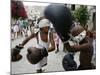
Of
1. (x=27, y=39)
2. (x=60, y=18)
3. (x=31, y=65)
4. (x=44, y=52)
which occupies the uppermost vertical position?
(x=60, y=18)

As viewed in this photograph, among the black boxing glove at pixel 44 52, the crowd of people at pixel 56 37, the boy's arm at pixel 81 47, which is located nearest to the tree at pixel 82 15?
the crowd of people at pixel 56 37

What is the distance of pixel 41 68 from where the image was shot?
6.84 feet

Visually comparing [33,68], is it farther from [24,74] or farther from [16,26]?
[16,26]

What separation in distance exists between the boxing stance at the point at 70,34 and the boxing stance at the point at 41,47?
11cm

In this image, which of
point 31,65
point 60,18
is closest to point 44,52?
point 31,65

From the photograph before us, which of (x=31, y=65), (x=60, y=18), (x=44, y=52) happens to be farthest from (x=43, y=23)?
(x=31, y=65)

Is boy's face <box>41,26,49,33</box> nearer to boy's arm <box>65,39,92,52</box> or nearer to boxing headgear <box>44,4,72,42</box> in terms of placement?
boxing headgear <box>44,4,72,42</box>

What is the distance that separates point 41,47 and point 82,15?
24.2 inches

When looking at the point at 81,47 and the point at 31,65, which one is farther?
the point at 81,47

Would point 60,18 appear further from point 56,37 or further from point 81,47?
point 81,47

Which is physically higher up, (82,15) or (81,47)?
(82,15)

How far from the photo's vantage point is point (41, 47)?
2.10 m

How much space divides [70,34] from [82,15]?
0.27m

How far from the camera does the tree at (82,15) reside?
87.3 inches
